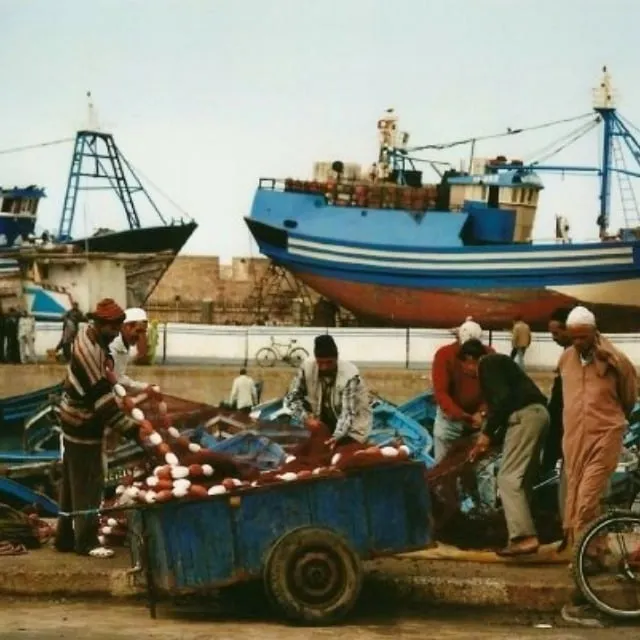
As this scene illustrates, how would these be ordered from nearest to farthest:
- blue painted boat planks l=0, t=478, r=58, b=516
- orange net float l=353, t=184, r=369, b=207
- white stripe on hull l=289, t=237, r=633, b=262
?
1. blue painted boat planks l=0, t=478, r=58, b=516
2. white stripe on hull l=289, t=237, r=633, b=262
3. orange net float l=353, t=184, r=369, b=207

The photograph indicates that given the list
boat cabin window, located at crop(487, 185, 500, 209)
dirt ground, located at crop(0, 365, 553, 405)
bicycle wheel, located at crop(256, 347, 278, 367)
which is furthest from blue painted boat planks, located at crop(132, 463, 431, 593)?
boat cabin window, located at crop(487, 185, 500, 209)

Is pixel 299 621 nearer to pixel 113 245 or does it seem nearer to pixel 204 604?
pixel 204 604

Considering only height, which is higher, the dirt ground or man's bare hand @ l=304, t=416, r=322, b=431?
the dirt ground

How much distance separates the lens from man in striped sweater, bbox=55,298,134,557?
981 centimetres

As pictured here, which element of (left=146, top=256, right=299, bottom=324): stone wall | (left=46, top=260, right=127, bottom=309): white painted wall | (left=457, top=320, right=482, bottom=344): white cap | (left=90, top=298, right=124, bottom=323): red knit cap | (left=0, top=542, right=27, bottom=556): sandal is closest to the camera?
(left=90, top=298, right=124, bottom=323): red knit cap

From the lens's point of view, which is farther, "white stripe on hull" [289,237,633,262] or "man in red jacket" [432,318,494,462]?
"white stripe on hull" [289,237,633,262]

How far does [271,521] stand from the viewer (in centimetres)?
908

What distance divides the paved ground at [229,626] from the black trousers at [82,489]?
0.66 m

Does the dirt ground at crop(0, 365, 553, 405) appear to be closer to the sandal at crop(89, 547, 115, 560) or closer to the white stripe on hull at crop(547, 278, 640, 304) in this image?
the white stripe on hull at crop(547, 278, 640, 304)

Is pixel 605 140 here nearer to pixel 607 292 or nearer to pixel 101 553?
pixel 607 292

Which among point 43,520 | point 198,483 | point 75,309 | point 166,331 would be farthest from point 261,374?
point 198,483

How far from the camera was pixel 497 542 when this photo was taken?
10570 mm

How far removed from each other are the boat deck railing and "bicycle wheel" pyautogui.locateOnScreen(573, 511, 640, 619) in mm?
39685

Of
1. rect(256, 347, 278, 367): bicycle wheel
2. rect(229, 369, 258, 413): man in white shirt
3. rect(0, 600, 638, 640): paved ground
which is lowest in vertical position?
rect(0, 600, 638, 640): paved ground
